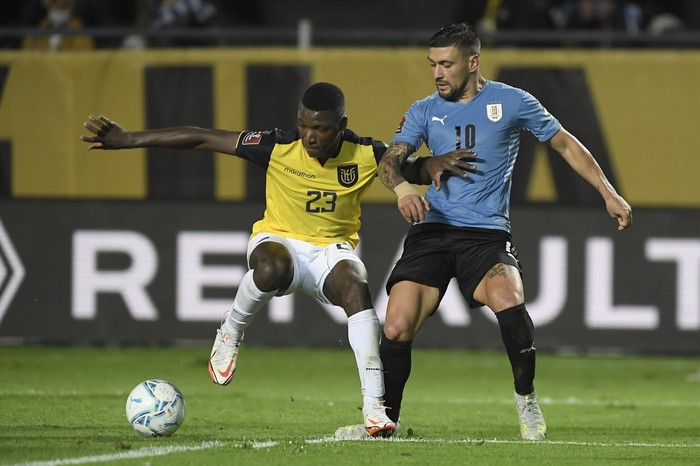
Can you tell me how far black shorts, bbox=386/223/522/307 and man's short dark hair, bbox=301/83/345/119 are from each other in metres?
0.92

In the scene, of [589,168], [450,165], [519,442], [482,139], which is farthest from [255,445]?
[589,168]

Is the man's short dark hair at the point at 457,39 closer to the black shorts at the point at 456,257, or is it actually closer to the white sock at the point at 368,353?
the black shorts at the point at 456,257

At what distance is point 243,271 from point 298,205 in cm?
456

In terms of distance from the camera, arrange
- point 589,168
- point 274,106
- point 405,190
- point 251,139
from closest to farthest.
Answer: point 405,190
point 589,168
point 251,139
point 274,106

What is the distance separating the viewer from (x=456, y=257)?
23.9ft

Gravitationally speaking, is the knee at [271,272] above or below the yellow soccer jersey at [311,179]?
below

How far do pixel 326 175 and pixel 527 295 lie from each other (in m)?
5.02

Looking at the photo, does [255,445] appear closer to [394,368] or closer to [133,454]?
[133,454]

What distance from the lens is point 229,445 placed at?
6484 mm

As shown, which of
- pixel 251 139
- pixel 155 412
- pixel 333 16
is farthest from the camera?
pixel 333 16

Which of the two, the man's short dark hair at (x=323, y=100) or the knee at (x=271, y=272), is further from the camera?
the knee at (x=271, y=272)

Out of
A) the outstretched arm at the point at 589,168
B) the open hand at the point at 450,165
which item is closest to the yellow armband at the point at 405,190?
the open hand at the point at 450,165

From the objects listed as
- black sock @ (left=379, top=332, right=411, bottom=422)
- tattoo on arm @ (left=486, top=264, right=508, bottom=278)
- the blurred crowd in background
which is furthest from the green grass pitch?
the blurred crowd in background

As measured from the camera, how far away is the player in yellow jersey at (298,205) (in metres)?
7.28
